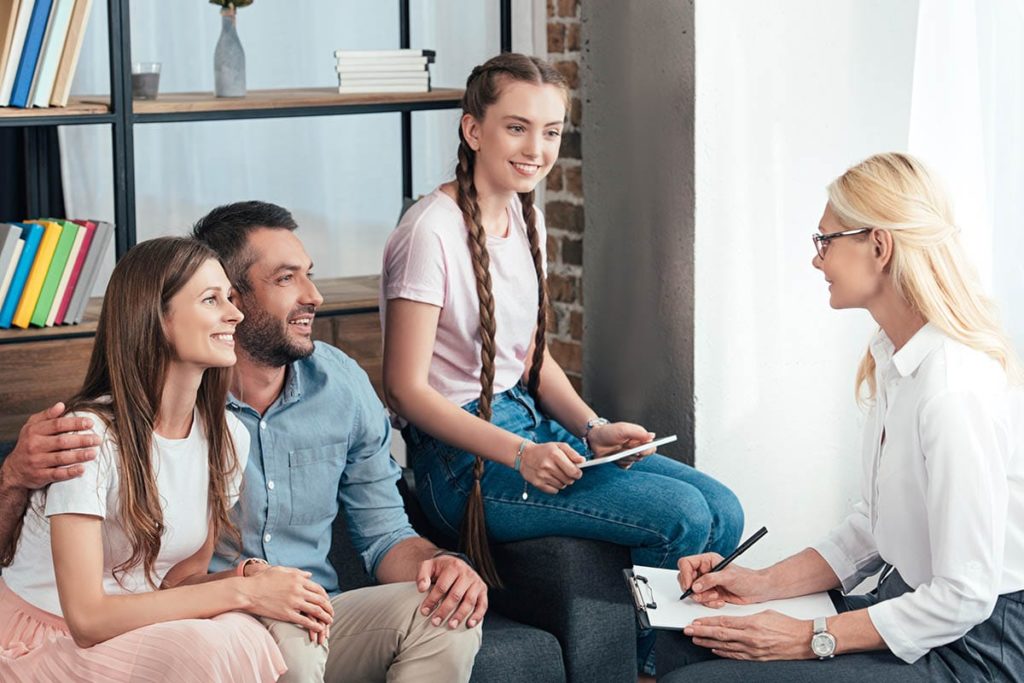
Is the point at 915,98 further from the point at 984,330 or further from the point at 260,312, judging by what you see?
the point at 260,312

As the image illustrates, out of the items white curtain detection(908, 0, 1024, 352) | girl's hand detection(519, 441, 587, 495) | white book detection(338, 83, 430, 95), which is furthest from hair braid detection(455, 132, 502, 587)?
white curtain detection(908, 0, 1024, 352)

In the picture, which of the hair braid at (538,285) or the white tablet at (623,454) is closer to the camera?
the white tablet at (623,454)

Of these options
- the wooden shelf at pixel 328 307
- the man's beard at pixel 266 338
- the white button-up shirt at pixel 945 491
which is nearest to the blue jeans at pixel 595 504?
the man's beard at pixel 266 338

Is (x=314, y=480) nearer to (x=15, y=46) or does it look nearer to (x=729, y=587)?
(x=729, y=587)

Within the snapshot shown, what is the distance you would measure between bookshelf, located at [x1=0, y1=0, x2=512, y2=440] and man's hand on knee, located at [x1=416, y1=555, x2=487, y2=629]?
1.19 metres

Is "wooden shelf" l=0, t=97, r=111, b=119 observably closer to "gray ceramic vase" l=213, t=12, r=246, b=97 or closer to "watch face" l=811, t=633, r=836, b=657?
"gray ceramic vase" l=213, t=12, r=246, b=97

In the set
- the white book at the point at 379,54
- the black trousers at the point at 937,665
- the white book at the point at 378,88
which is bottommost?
the black trousers at the point at 937,665

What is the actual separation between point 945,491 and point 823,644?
294mm

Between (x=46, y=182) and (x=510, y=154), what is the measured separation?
1.93 meters

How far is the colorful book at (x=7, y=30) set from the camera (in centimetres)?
297

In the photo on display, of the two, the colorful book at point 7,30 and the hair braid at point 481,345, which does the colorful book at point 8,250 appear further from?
the hair braid at point 481,345

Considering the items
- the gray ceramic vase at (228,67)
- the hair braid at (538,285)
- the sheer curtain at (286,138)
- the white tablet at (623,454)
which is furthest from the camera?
the sheer curtain at (286,138)

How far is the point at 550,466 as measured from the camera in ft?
8.45

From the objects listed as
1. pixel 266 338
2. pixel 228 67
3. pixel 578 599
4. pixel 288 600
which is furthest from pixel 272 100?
pixel 288 600
